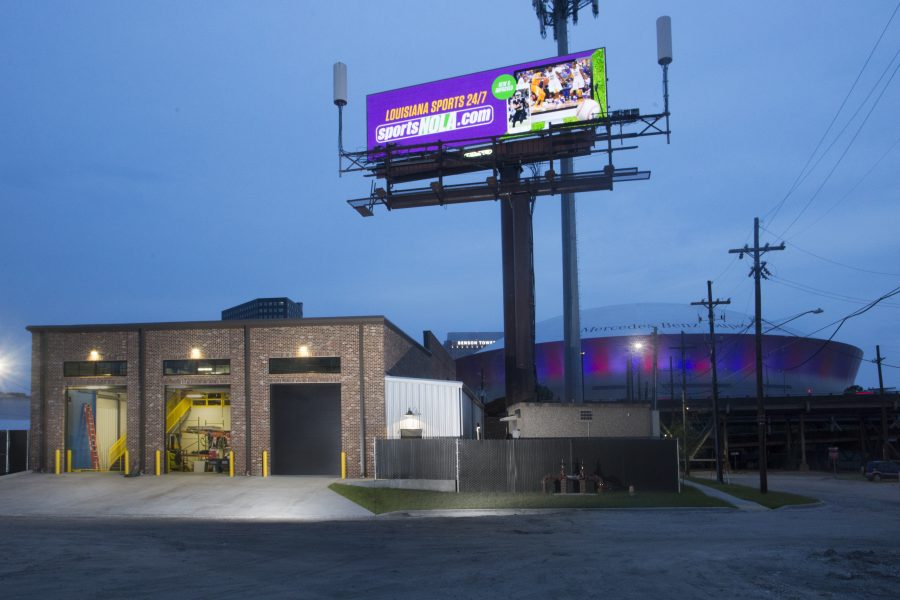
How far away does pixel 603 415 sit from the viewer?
114 feet

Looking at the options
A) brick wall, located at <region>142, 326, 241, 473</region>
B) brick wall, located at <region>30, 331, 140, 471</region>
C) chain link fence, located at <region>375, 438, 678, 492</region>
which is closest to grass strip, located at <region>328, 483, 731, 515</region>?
chain link fence, located at <region>375, 438, 678, 492</region>

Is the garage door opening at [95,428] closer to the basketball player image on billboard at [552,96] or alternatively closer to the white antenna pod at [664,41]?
the basketball player image on billboard at [552,96]

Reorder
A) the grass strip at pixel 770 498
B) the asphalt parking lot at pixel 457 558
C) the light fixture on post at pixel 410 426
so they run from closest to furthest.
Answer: the asphalt parking lot at pixel 457 558 → the grass strip at pixel 770 498 → the light fixture on post at pixel 410 426

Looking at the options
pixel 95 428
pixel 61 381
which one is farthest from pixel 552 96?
pixel 95 428

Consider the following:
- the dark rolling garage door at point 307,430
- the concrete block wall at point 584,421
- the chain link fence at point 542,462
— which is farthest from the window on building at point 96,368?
the concrete block wall at point 584,421

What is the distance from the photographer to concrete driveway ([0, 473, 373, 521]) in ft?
84.0

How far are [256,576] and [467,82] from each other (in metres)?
28.1

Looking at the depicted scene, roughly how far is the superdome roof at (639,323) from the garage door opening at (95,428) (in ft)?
219

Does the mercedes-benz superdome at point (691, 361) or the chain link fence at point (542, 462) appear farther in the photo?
the mercedes-benz superdome at point (691, 361)

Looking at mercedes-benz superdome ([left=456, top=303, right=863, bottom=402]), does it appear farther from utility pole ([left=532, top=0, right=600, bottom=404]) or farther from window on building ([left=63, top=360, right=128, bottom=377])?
window on building ([left=63, top=360, right=128, bottom=377])

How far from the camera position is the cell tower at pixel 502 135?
35.5 metres

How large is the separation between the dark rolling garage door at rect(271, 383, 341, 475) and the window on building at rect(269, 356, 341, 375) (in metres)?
0.60

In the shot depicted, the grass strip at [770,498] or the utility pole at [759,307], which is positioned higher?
the utility pole at [759,307]

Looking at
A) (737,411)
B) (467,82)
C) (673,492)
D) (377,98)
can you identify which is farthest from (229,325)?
(737,411)
